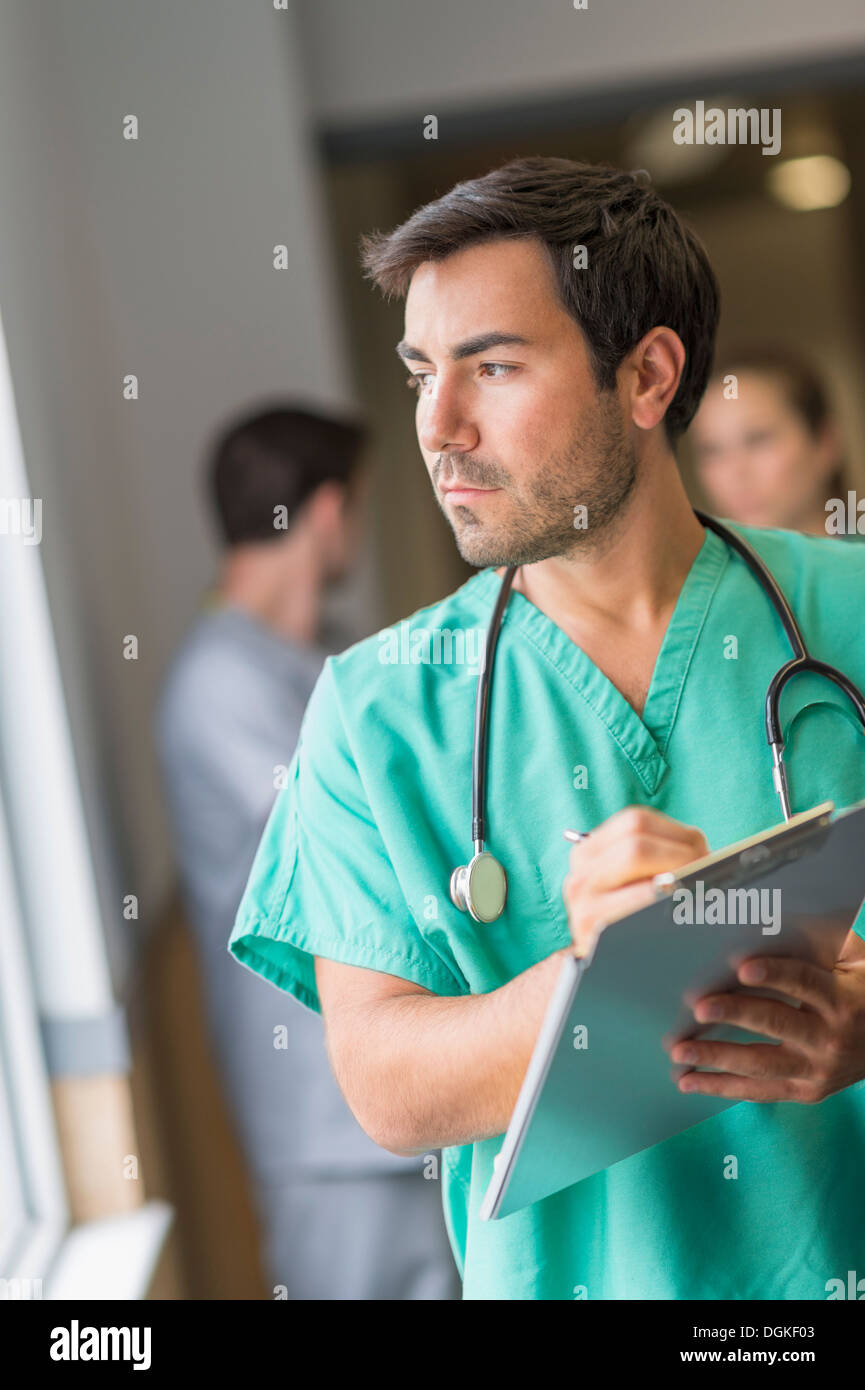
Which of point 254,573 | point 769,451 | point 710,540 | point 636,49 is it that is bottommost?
point 710,540

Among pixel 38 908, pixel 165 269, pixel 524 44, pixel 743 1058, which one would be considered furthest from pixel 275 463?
pixel 743 1058

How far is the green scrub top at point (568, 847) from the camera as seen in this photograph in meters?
0.77

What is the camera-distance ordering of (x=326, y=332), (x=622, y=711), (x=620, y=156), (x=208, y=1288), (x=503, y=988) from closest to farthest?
(x=503, y=988) < (x=622, y=711) < (x=208, y=1288) < (x=326, y=332) < (x=620, y=156)

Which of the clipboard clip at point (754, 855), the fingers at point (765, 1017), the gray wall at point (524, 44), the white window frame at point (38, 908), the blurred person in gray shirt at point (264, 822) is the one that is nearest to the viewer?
the clipboard clip at point (754, 855)

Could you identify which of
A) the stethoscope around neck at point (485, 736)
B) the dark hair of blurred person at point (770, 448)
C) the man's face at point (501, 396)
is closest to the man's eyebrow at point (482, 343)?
the man's face at point (501, 396)

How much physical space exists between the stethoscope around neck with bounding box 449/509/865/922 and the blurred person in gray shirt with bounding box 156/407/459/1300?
0.82 m

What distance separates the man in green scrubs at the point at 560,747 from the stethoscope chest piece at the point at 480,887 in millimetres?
16

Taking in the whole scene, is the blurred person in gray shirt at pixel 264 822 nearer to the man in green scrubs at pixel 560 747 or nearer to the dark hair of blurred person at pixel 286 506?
the dark hair of blurred person at pixel 286 506

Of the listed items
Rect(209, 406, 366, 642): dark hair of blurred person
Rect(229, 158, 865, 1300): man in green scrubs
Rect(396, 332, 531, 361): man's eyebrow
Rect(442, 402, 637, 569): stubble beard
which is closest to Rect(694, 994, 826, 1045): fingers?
Rect(229, 158, 865, 1300): man in green scrubs

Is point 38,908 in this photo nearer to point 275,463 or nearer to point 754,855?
point 275,463

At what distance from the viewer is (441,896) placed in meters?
0.76
